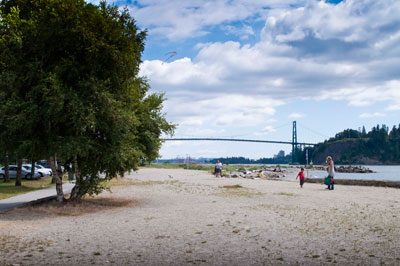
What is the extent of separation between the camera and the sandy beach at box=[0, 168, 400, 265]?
8.37 m

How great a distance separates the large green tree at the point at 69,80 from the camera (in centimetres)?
1526

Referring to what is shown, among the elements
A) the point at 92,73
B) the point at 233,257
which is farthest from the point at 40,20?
the point at 233,257

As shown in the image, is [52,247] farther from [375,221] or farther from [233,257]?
[375,221]

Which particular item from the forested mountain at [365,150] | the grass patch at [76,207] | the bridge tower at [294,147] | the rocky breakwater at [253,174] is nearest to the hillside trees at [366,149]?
the forested mountain at [365,150]

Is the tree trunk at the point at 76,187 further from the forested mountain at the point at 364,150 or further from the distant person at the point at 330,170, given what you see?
the forested mountain at the point at 364,150

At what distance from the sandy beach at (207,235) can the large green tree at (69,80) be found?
8.50 ft

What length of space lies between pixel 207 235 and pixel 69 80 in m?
8.88

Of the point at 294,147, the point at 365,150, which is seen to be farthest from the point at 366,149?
the point at 294,147

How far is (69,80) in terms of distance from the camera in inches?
635

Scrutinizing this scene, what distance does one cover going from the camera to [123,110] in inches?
648

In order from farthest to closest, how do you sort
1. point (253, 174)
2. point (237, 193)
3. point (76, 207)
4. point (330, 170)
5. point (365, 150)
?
point (365, 150)
point (253, 174)
point (330, 170)
point (237, 193)
point (76, 207)

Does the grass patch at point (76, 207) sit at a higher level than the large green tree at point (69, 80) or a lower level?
lower

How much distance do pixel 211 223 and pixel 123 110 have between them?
6.18 meters

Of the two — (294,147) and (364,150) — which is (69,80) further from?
(364,150)
